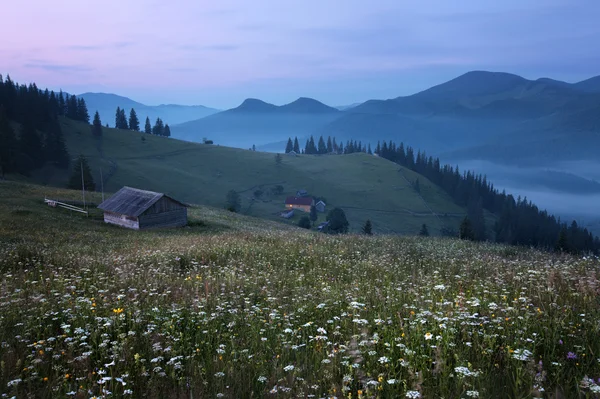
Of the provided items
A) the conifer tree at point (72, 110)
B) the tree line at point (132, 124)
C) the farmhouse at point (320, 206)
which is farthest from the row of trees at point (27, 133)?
the farmhouse at point (320, 206)

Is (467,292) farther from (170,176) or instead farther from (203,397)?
(170,176)

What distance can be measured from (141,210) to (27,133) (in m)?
78.2

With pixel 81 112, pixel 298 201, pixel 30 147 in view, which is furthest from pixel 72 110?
pixel 298 201

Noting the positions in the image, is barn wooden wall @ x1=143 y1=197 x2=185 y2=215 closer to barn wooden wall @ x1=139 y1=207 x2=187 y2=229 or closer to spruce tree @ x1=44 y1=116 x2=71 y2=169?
barn wooden wall @ x1=139 y1=207 x2=187 y2=229

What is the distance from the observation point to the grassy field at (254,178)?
4838 inches

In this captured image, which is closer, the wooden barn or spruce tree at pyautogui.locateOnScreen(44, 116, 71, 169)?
the wooden barn

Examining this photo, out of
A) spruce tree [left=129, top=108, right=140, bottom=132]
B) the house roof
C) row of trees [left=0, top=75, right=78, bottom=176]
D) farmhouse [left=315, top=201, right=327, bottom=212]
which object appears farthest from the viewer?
spruce tree [left=129, top=108, right=140, bottom=132]

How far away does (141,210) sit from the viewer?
3978cm

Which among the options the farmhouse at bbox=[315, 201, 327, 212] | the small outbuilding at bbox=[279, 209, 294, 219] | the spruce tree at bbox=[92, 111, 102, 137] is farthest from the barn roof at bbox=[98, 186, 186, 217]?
the spruce tree at bbox=[92, 111, 102, 137]

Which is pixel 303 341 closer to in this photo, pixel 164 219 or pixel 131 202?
pixel 164 219

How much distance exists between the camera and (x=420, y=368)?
14.7 feet

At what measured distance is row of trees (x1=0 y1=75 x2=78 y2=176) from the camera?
82500 millimetres

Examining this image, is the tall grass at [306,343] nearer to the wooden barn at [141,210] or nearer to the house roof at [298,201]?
the wooden barn at [141,210]

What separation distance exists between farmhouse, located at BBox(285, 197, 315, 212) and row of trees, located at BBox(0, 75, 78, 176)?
68.1m
